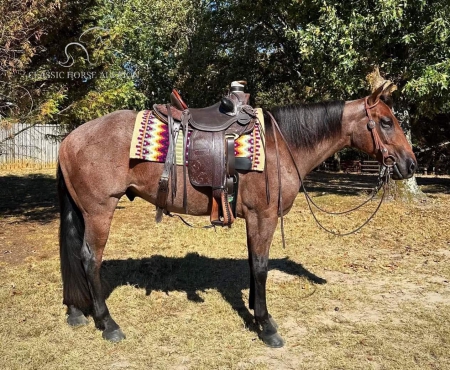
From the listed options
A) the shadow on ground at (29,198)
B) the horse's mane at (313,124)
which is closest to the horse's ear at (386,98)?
the horse's mane at (313,124)

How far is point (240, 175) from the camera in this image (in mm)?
3430

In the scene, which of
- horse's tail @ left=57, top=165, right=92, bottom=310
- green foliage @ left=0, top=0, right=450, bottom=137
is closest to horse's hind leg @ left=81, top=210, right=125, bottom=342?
horse's tail @ left=57, top=165, right=92, bottom=310

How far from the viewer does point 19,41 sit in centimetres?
570

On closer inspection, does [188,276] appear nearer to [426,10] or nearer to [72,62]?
[72,62]

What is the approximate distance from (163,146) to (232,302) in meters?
1.80

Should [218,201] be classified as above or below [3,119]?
below

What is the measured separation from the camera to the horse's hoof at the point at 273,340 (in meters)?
3.26

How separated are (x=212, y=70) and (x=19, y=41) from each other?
11423mm

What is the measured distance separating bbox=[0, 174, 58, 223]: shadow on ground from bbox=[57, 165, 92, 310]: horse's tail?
434 cm

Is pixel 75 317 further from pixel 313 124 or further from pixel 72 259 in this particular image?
pixel 313 124

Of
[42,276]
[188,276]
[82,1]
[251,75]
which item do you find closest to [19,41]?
[82,1]

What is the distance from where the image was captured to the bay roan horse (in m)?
3.45

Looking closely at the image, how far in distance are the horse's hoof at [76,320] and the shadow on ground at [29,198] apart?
445 cm

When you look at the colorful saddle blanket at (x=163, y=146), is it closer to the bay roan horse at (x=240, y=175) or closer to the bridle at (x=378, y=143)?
the bay roan horse at (x=240, y=175)
